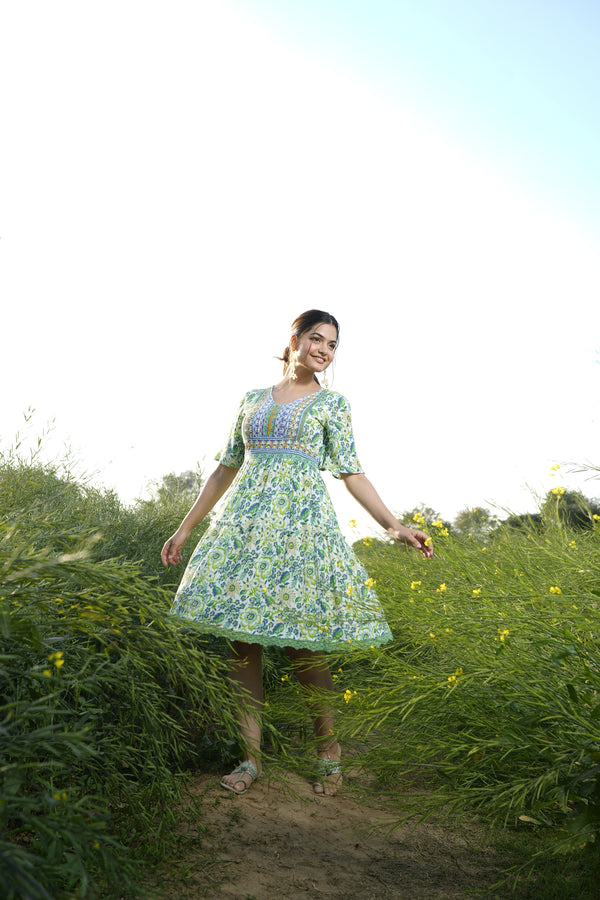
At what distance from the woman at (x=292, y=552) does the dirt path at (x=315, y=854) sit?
0.44 ft

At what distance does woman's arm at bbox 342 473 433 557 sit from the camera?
2.54 metres

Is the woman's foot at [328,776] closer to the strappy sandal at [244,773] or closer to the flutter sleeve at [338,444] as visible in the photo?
the strappy sandal at [244,773]

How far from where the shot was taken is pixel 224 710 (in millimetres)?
1690

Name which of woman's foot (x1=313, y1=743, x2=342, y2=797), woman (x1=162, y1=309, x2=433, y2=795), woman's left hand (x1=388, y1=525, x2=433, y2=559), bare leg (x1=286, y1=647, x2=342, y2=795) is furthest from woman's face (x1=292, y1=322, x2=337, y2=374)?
woman's foot (x1=313, y1=743, x2=342, y2=797)

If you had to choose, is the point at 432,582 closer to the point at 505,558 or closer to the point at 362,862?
the point at 505,558

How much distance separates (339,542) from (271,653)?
3.22ft

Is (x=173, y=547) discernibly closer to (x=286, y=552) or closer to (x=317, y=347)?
(x=286, y=552)

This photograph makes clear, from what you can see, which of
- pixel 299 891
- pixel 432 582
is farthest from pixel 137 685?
pixel 432 582

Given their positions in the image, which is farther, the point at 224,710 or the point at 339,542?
the point at 339,542

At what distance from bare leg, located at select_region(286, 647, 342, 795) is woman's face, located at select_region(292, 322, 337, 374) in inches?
45.7

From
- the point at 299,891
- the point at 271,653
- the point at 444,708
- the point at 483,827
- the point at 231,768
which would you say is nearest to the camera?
the point at 299,891

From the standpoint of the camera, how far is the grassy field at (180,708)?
1.26m

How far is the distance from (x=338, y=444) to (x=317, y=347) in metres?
0.42

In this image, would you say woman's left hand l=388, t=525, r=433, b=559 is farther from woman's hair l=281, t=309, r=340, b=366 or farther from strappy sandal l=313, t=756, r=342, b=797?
woman's hair l=281, t=309, r=340, b=366
